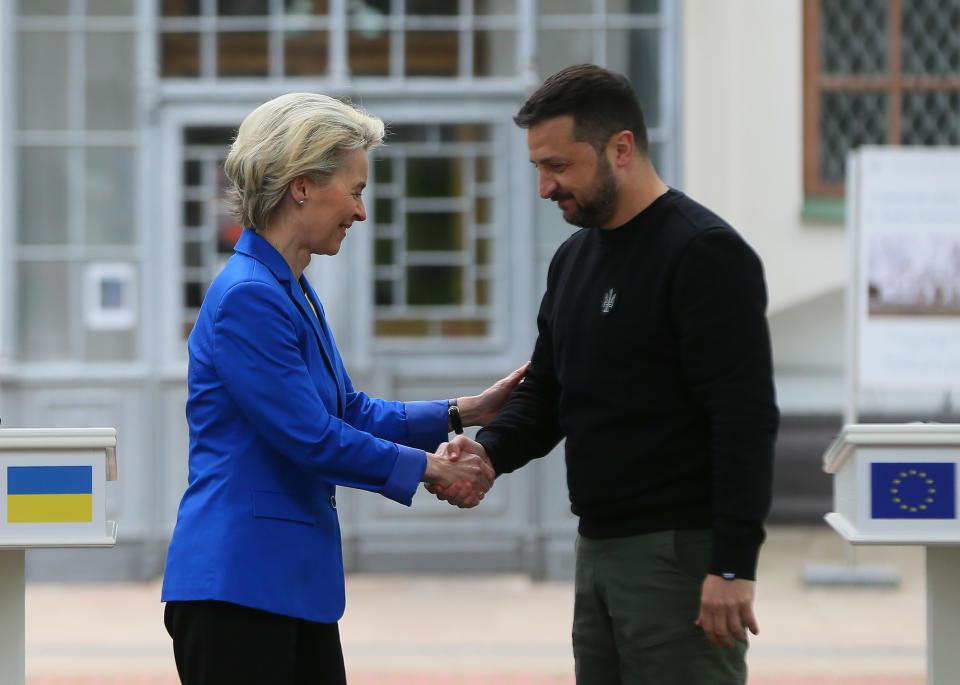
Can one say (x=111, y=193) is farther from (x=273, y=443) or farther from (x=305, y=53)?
(x=273, y=443)

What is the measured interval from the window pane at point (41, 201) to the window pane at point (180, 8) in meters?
1.05

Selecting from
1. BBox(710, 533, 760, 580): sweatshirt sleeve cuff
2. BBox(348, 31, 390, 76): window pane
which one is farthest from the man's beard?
BBox(348, 31, 390, 76): window pane

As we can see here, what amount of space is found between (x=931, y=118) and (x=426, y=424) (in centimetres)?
645

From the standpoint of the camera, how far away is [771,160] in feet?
29.0

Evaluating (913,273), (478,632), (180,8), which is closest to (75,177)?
(180,8)

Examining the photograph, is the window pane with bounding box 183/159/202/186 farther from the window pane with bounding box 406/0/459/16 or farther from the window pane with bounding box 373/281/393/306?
the window pane with bounding box 406/0/459/16

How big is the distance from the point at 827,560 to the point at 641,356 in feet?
19.0

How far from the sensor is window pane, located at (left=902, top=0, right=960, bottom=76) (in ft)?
29.8

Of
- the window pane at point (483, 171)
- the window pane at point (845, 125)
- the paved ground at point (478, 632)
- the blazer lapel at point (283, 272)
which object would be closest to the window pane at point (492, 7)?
the window pane at point (483, 171)

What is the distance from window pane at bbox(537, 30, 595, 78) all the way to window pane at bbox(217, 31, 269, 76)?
1586mm

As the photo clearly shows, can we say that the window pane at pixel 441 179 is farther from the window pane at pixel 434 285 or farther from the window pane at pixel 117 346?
the window pane at pixel 117 346

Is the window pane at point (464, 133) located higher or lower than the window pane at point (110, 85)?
lower

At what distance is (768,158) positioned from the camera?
29.0ft

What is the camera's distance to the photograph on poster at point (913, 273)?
7.52 meters
